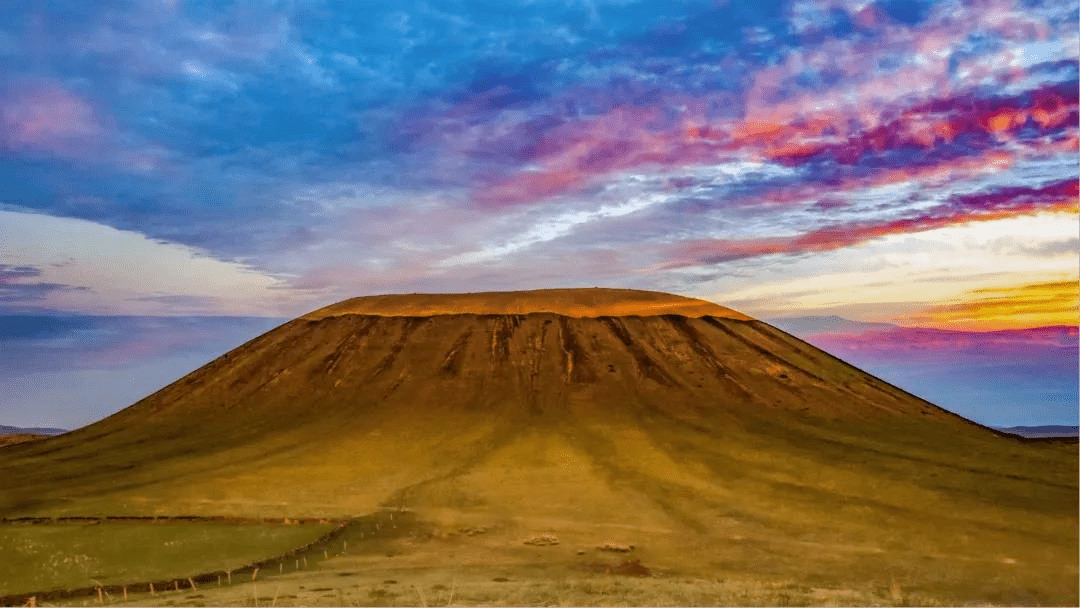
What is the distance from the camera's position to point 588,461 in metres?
61.0

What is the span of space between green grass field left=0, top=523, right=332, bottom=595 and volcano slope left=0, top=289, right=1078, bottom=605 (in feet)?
14.7

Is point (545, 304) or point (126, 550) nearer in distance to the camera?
point (126, 550)

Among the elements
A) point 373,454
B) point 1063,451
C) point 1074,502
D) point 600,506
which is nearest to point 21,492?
point 373,454

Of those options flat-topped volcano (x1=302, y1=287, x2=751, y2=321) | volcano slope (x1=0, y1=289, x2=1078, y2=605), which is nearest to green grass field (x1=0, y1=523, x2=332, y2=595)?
volcano slope (x1=0, y1=289, x2=1078, y2=605)

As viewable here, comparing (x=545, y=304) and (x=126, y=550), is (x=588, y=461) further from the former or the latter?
(x=545, y=304)

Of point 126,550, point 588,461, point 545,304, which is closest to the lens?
point 126,550

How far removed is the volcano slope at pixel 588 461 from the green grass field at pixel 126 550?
4471 mm

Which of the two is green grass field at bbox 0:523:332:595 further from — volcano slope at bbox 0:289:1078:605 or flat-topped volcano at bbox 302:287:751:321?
flat-topped volcano at bbox 302:287:751:321

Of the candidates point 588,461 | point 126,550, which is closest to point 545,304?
point 588,461

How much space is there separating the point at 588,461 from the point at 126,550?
32763 millimetres

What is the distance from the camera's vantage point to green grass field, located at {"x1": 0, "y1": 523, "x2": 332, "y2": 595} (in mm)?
30219

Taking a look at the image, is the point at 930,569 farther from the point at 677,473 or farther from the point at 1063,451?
the point at 1063,451

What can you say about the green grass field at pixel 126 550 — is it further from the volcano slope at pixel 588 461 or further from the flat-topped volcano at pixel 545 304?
the flat-topped volcano at pixel 545 304

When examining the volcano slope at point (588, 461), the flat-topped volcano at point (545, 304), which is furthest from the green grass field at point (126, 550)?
the flat-topped volcano at point (545, 304)
